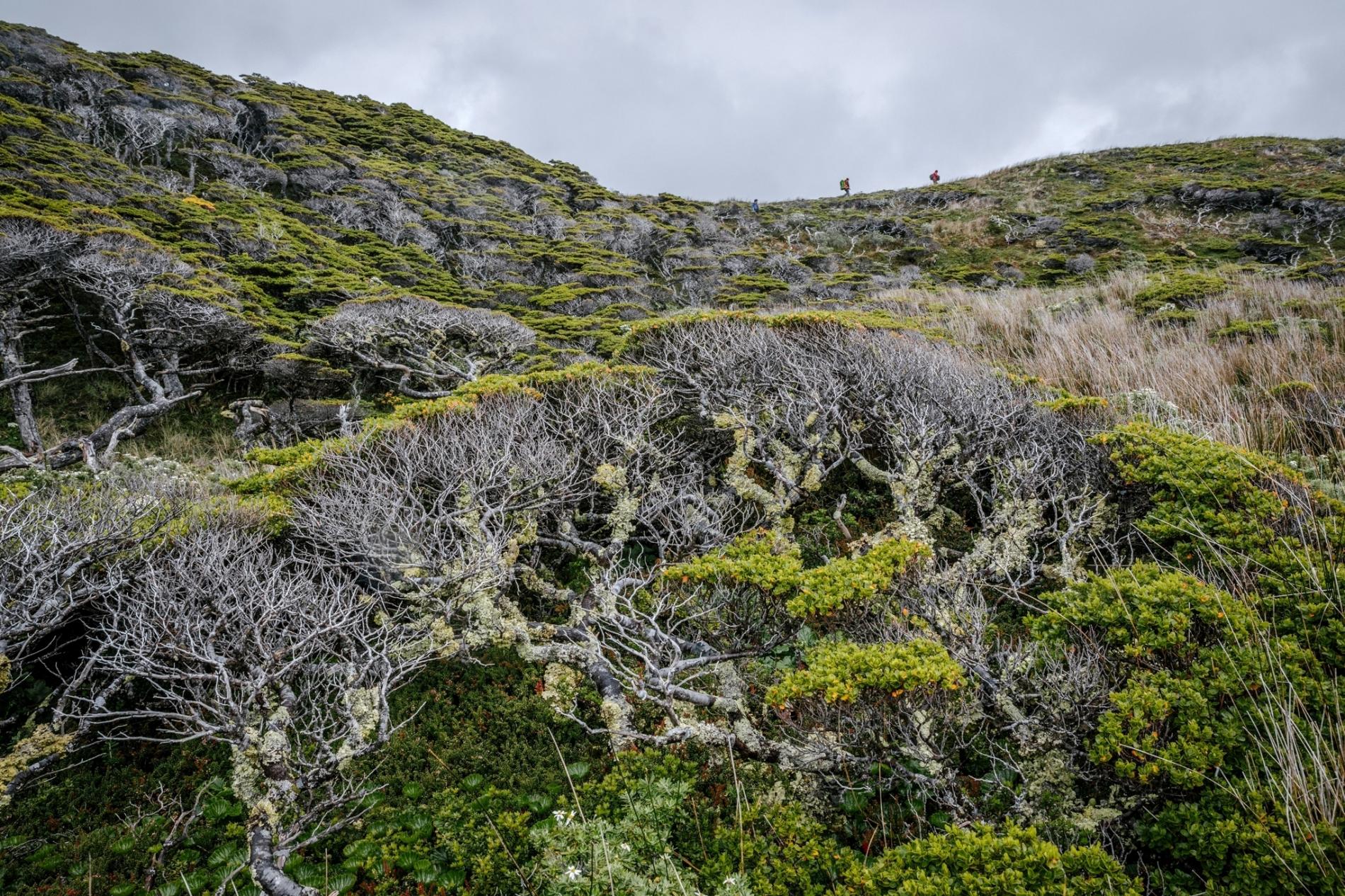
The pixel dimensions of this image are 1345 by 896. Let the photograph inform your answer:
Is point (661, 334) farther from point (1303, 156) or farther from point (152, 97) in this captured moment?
point (1303, 156)

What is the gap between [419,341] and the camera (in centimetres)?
1697

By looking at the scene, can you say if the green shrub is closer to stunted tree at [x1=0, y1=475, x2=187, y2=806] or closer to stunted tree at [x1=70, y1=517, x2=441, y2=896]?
stunted tree at [x1=70, y1=517, x2=441, y2=896]

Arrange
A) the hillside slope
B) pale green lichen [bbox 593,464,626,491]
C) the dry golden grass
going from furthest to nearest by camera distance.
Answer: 1. the hillside slope
2. pale green lichen [bbox 593,464,626,491]
3. the dry golden grass

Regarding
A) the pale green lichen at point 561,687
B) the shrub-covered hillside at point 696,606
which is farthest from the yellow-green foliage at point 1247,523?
the pale green lichen at point 561,687

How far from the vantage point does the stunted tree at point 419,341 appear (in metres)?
15.7

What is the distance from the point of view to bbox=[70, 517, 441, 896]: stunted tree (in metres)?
3.87

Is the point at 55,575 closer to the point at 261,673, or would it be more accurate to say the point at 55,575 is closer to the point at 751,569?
the point at 261,673

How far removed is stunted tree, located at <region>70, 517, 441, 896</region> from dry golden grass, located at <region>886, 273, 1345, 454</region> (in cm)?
903

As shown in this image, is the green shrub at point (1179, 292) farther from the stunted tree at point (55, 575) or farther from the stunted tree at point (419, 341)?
the stunted tree at point (55, 575)

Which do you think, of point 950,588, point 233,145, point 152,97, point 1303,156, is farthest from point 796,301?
point 1303,156

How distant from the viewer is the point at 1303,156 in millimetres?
40438

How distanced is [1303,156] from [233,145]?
76131mm

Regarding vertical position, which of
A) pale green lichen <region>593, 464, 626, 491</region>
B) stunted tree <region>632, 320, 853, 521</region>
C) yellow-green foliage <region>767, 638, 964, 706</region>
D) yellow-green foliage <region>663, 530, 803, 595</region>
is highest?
stunted tree <region>632, 320, 853, 521</region>

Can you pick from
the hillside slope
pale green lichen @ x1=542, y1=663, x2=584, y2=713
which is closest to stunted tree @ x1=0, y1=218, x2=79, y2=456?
the hillside slope
